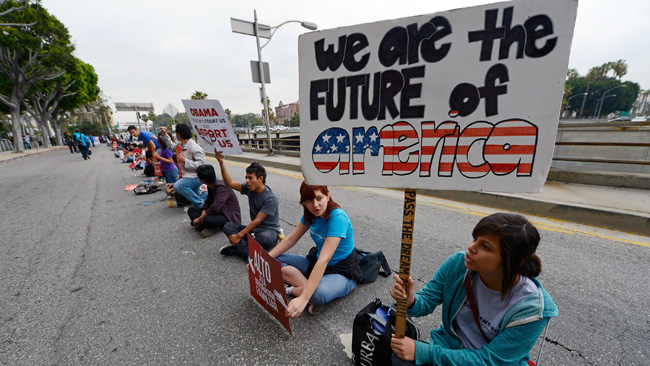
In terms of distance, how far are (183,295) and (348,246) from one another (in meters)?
1.74

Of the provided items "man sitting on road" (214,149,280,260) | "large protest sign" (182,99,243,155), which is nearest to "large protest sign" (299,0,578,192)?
"man sitting on road" (214,149,280,260)

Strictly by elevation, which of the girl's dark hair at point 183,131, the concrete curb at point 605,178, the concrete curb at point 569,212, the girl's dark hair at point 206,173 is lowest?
the concrete curb at point 569,212

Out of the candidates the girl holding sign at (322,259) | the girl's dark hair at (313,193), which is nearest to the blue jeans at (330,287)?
the girl holding sign at (322,259)

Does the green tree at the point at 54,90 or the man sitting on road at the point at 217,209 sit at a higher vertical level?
the green tree at the point at 54,90

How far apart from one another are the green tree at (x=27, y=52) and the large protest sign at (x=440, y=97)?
27357mm

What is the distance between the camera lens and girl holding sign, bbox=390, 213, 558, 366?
3.59 feet

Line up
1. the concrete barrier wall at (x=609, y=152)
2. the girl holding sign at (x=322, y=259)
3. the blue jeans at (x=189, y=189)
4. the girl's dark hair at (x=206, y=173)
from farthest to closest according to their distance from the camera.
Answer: the concrete barrier wall at (x=609, y=152) → the blue jeans at (x=189, y=189) → the girl's dark hair at (x=206, y=173) → the girl holding sign at (x=322, y=259)

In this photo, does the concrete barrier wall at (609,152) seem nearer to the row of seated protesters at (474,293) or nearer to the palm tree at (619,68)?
the row of seated protesters at (474,293)

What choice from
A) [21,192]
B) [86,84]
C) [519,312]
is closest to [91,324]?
[519,312]

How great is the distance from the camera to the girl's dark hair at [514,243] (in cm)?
107

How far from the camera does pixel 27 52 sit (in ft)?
66.8

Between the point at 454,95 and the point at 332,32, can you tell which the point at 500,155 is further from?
the point at 332,32

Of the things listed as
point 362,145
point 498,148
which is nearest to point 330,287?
point 362,145

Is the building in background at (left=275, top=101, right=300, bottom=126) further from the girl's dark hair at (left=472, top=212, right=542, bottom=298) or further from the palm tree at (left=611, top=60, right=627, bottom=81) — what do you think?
the girl's dark hair at (left=472, top=212, right=542, bottom=298)
